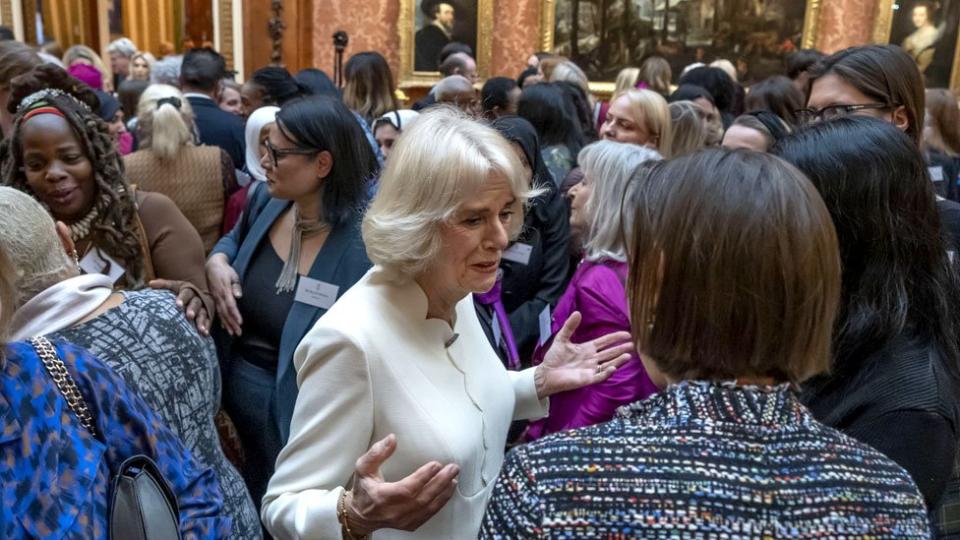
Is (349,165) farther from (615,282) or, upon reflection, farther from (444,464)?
(444,464)

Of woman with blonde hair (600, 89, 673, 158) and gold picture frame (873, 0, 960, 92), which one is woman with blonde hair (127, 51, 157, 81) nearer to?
woman with blonde hair (600, 89, 673, 158)

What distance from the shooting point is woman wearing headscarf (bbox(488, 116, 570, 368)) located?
11.3 feet

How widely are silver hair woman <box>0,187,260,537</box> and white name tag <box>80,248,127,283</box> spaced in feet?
1.60

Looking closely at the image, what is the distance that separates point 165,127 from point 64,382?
2.95m

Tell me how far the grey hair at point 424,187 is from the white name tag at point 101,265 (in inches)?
44.7

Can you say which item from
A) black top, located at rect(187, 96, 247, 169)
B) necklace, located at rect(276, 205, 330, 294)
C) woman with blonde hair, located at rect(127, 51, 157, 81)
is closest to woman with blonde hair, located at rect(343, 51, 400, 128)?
black top, located at rect(187, 96, 247, 169)

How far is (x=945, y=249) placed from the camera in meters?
1.69

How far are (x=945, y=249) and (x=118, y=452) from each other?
5.58 ft

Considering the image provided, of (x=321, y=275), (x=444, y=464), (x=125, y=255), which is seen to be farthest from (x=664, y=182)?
(x=125, y=255)

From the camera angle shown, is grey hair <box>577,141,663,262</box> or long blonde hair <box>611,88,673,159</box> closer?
grey hair <box>577,141,663,262</box>

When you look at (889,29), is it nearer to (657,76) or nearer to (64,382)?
(657,76)

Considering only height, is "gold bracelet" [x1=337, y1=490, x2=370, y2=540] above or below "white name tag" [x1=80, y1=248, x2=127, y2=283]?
below

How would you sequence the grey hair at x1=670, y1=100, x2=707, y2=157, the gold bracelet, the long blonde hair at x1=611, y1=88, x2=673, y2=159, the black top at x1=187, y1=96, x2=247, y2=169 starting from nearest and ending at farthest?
1. the gold bracelet
2. the long blonde hair at x1=611, y1=88, x2=673, y2=159
3. the grey hair at x1=670, y1=100, x2=707, y2=157
4. the black top at x1=187, y1=96, x2=247, y2=169

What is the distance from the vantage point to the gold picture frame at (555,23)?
1242 centimetres
